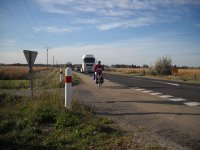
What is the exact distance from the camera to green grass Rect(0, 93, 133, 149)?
585 cm

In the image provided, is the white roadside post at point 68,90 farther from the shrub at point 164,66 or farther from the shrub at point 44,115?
the shrub at point 164,66

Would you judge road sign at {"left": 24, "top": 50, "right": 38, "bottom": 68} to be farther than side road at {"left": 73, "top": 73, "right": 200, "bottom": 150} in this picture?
Yes

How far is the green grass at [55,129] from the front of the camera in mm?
5848

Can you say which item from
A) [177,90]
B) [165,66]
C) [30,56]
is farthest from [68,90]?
[165,66]

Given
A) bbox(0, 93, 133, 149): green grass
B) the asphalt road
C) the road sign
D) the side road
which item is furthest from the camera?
the asphalt road

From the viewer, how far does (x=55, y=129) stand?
23.1 ft

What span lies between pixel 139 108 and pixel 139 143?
16.5 ft

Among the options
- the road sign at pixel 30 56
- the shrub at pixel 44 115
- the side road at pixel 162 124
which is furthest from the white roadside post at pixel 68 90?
the road sign at pixel 30 56

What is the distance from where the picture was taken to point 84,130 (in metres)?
6.66

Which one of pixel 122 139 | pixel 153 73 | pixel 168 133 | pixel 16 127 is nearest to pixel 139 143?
pixel 122 139

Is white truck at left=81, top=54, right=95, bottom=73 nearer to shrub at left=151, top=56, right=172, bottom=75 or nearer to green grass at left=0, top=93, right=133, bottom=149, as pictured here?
shrub at left=151, top=56, right=172, bottom=75

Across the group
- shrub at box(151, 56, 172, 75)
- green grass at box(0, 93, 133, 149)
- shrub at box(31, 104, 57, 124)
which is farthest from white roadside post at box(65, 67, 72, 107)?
shrub at box(151, 56, 172, 75)

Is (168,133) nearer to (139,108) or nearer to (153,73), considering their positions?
(139,108)

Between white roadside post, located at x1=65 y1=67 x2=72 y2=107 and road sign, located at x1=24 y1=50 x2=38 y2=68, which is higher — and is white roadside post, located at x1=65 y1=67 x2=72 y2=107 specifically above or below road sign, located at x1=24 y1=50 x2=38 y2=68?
below
